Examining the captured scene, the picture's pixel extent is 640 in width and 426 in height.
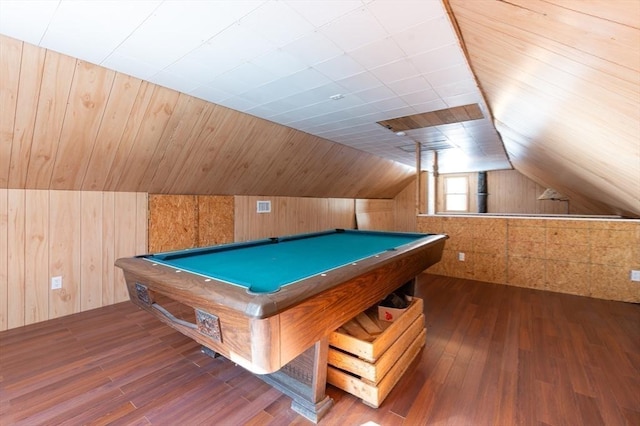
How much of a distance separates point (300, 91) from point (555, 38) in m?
1.99

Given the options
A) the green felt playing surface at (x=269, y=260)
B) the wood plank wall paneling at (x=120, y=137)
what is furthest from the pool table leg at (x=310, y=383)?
the wood plank wall paneling at (x=120, y=137)

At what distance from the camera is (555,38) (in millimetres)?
1329

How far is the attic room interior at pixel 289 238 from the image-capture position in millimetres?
1544

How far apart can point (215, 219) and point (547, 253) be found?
15.8 ft

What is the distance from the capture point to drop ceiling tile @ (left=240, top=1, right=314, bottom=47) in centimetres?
165

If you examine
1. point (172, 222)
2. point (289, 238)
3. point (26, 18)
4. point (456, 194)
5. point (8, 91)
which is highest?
point (26, 18)

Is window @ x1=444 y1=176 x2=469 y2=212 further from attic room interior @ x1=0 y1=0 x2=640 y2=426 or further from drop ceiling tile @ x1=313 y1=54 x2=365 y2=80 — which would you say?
drop ceiling tile @ x1=313 y1=54 x2=365 y2=80

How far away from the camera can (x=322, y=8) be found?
164 centimetres

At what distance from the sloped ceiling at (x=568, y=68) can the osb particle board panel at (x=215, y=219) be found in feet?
12.0

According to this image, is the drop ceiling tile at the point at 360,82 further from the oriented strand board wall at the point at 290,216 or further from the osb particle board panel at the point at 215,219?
the oriented strand board wall at the point at 290,216

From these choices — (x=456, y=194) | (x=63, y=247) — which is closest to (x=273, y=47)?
(x=63, y=247)

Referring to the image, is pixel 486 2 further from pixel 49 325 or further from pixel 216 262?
pixel 49 325

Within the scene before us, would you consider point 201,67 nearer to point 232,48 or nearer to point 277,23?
point 232,48

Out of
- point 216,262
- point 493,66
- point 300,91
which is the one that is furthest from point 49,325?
point 493,66
